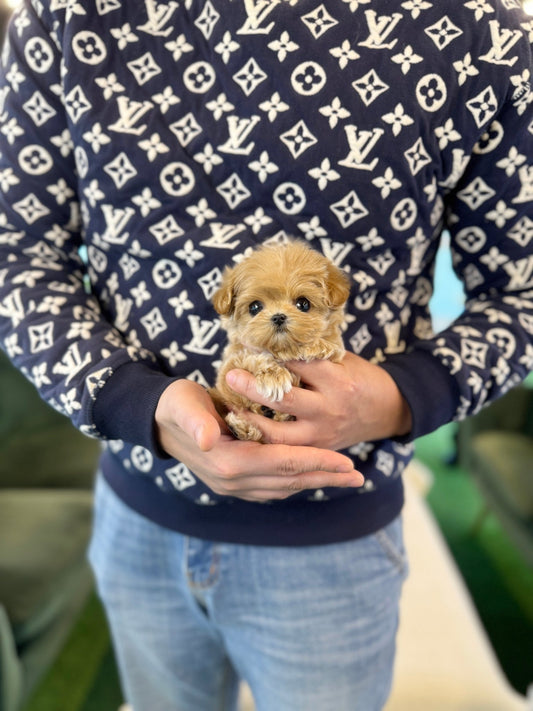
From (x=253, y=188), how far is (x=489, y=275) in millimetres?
349

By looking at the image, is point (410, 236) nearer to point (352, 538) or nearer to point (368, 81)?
point (368, 81)

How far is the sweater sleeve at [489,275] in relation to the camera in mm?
674

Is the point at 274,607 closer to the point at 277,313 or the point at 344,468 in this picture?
the point at 344,468

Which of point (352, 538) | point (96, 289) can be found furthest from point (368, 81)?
point (352, 538)

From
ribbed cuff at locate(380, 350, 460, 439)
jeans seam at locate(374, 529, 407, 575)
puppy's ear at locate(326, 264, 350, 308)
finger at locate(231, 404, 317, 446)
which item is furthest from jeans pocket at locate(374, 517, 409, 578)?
puppy's ear at locate(326, 264, 350, 308)

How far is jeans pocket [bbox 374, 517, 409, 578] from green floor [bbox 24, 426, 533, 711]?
52.7 inches

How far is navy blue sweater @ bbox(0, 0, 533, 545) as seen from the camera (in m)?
0.66

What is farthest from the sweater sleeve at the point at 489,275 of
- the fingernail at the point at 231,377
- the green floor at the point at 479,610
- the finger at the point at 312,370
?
the green floor at the point at 479,610

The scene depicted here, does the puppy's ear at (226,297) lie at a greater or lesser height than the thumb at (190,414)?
greater

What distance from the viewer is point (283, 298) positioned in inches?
21.4

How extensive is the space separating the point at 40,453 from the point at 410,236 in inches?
73.2

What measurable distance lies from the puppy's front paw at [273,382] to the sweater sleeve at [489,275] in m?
0.18

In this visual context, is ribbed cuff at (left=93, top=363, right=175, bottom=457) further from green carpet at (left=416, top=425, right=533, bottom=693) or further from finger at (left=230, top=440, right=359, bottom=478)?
green carpet at (left=416, top=425, right=533, bottom=693)

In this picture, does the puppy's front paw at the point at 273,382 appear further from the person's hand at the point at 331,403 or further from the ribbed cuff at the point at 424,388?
the ribbed cuff at the point at 424,388
